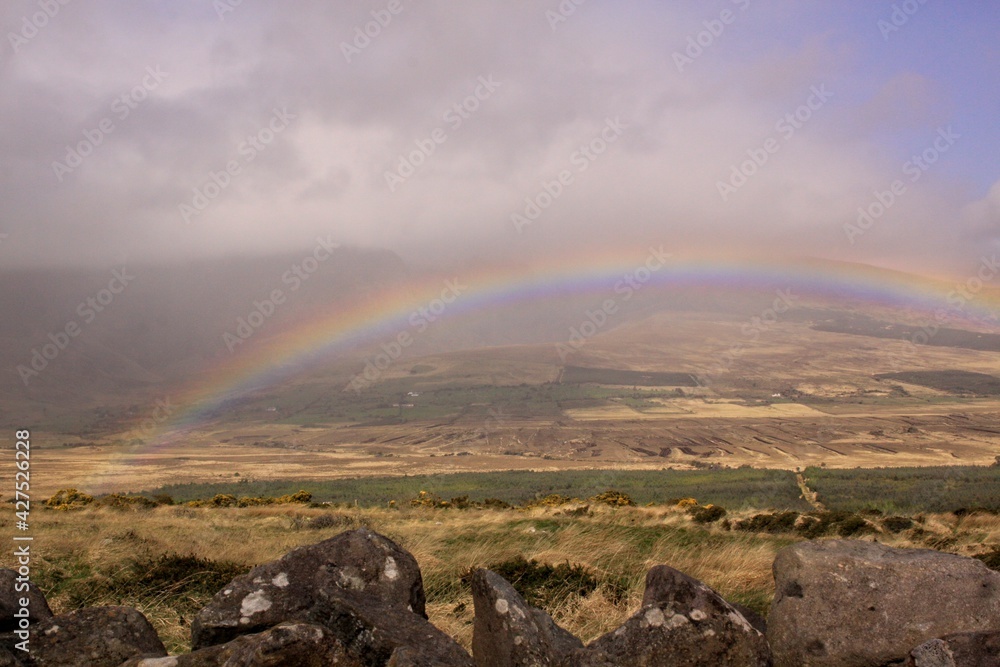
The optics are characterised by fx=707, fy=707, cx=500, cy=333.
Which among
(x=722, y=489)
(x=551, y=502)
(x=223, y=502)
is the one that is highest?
(x=223, y=502)

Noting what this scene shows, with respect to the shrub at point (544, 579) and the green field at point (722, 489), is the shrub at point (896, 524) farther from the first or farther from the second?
the shrub at point (544, 579)

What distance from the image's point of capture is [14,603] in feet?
18.8

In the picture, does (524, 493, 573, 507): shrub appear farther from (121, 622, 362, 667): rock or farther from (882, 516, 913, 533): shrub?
(121, 622, 362, 667): rock

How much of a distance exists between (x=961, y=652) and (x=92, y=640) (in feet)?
19.6

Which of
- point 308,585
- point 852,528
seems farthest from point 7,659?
point 852,528

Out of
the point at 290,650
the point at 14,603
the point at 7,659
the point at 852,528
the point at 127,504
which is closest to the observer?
the point at 290,650

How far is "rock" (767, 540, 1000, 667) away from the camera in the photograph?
5652 mm

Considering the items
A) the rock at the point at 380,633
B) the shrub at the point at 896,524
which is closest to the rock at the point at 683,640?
the rock at the point at 380,633

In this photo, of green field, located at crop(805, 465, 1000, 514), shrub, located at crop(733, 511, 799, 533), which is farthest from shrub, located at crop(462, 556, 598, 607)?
green field, located at crop(805, 465, 1000, 514)

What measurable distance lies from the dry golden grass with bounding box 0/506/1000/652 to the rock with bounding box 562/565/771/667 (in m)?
3.01

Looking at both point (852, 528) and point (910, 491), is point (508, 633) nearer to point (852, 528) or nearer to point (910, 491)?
point (852, 528)

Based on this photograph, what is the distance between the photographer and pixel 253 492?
182ft

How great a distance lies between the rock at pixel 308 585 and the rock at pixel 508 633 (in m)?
0.63

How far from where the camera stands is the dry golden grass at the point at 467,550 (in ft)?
28.7
